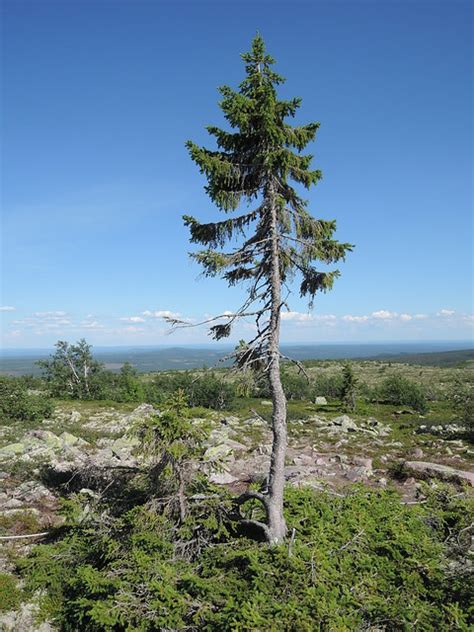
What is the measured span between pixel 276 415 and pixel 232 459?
10498 mm

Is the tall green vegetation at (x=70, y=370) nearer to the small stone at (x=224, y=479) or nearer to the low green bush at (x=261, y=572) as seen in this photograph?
the small stone at (x=224, y=479)

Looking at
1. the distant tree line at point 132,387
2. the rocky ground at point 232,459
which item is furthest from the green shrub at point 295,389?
the rocky ground at point 232,459

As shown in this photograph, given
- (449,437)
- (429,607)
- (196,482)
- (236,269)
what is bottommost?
(449,437)

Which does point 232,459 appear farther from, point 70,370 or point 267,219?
point 70,370

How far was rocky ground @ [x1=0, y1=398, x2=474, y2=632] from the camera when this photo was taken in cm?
1204

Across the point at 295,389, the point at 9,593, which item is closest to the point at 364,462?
the point at 9,593

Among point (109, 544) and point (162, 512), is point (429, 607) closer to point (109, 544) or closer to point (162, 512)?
point (162, 512)

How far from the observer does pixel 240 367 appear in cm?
949

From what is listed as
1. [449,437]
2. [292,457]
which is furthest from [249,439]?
[449,437]

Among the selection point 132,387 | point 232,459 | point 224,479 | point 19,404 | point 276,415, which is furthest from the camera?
point 132,387

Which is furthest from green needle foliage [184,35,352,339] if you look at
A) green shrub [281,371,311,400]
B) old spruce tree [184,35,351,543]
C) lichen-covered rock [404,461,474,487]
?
green shrub [281,371,311,400]

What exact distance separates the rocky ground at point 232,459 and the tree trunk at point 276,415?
1.97ft

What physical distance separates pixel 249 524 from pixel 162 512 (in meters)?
2.06

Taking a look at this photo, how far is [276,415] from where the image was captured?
29.4ft
